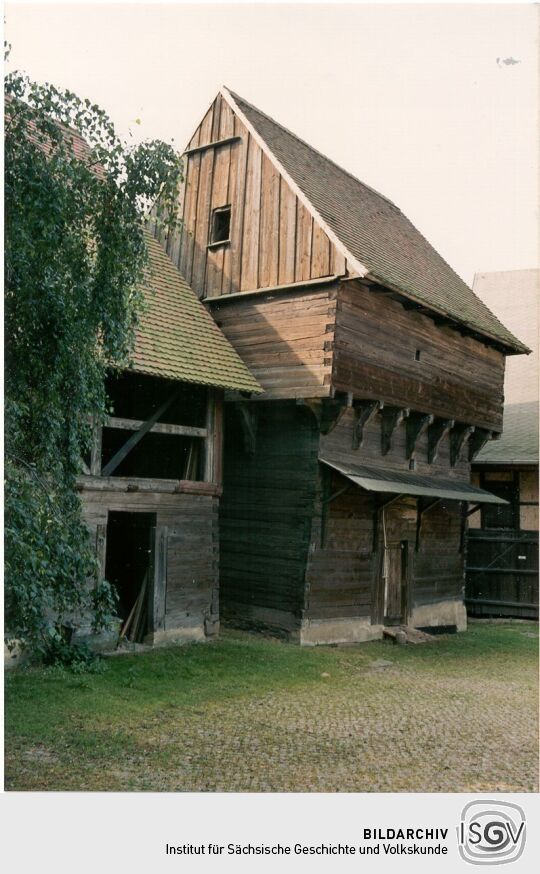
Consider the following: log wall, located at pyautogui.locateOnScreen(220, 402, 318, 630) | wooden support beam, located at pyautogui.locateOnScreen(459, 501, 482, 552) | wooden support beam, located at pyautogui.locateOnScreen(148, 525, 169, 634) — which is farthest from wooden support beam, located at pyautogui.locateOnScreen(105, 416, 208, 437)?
wooden support beam, located at pyautogui.locateOnScreen(459, 501, 482, 552)

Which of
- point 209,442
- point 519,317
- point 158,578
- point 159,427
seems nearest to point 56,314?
point 159,427

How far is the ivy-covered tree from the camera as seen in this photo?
6.29 meters

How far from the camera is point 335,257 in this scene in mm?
14750

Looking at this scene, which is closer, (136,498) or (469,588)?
(136,498)

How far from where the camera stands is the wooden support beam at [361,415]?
15.9m

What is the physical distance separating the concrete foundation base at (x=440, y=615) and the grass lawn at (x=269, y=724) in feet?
13.9

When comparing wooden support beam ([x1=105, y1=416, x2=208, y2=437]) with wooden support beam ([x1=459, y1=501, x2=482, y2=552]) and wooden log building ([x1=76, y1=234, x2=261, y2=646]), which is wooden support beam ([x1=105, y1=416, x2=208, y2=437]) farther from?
wooden support beam ([x1=459, y1=501, x2=482, y2=552])

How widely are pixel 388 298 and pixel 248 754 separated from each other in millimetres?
10610

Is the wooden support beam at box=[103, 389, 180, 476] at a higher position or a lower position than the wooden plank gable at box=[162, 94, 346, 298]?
lower

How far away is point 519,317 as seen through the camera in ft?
86.8
